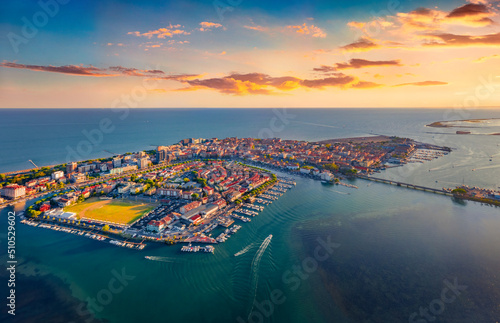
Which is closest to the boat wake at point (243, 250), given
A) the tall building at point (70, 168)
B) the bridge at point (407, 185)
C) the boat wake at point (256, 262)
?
the boat wake at point (256, 262)

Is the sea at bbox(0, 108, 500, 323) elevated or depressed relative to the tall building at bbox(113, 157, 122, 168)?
depressed

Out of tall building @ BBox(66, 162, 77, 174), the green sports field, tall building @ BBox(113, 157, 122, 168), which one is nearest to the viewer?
the green sports field

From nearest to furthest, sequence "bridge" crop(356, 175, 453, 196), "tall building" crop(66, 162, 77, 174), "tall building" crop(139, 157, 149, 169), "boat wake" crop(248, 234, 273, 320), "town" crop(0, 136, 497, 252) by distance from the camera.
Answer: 1. "boat wake" crop(248, 234, 273, 320)
2. "town" crop(0, 136, 497, 252)
3. "bridge" crop(356, 175, 453, 196)
4. "tall building" crop(66, 162, 77, 174)
5. "tall building" crop(139, 157, 149, 169)

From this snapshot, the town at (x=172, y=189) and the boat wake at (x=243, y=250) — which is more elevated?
the town at (x=172, y=189)

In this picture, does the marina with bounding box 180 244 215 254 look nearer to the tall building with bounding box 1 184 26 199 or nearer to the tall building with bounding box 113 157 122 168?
the tall building with bounding box 1 184 26 199

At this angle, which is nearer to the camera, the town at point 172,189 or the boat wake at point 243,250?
the boat wake at point 243,250

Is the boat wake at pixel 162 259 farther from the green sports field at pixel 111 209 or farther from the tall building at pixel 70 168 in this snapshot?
the tall building at pixel 70 168

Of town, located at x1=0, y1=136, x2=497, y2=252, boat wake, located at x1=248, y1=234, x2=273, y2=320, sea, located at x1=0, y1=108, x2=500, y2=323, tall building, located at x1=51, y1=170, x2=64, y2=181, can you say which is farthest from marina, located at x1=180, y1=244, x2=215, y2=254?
tall building, located at x1=51, y1=170, x2=64, y2=181

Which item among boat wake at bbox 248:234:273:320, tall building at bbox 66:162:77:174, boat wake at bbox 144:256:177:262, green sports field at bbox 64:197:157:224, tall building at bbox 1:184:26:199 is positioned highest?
tall building at bbox 66:162:77:174

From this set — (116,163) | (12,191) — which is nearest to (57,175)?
(12,191)
